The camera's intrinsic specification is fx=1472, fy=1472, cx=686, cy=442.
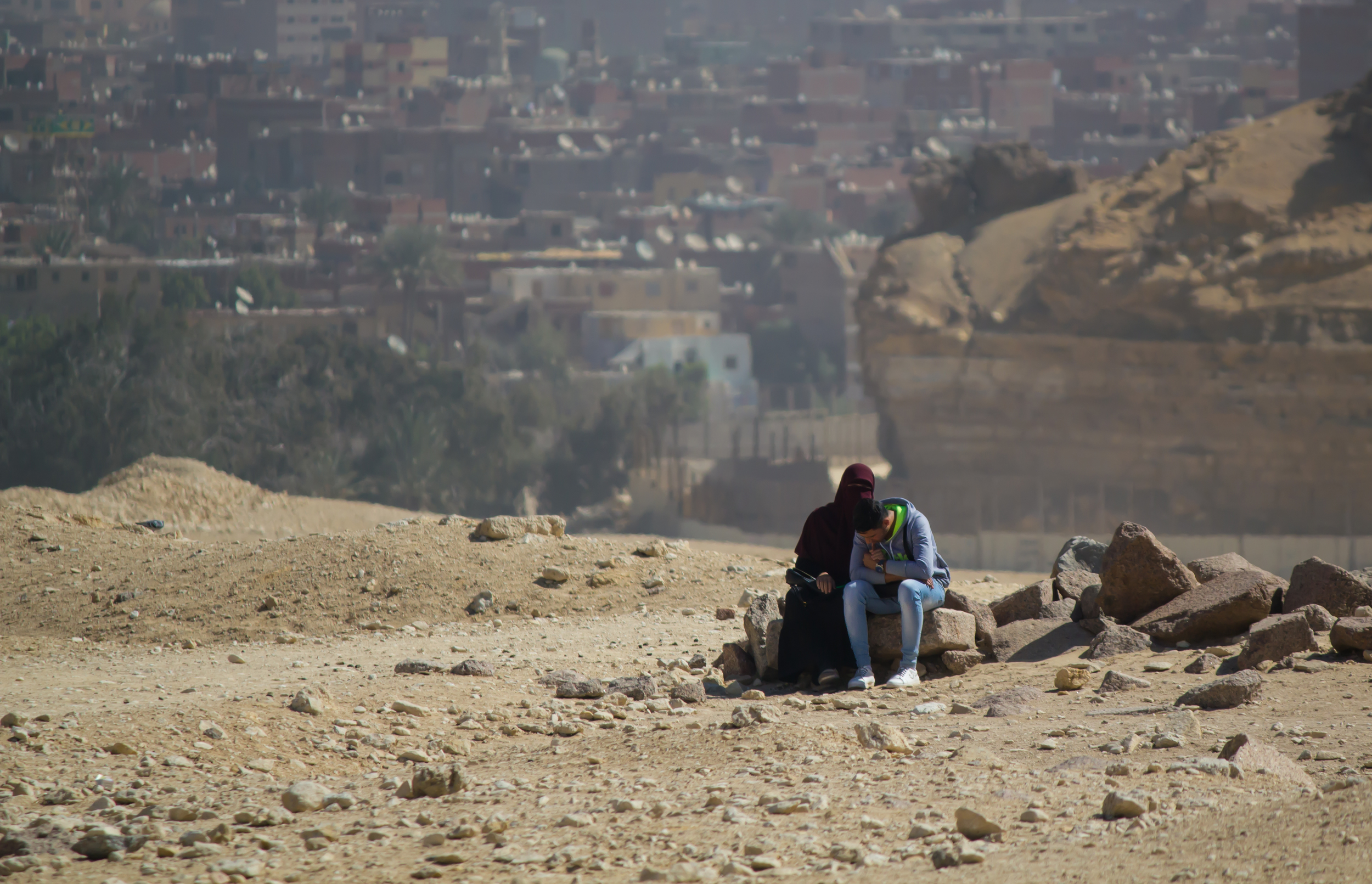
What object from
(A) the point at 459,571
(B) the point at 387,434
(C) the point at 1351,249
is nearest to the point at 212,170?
(B) the point at 387,434

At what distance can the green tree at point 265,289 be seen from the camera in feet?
205

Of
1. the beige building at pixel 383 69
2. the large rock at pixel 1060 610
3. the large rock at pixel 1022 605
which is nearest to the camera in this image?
the large rock at pixel 1060 610

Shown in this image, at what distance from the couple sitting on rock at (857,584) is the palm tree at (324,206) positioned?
8214 cm

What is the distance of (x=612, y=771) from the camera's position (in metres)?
5.00

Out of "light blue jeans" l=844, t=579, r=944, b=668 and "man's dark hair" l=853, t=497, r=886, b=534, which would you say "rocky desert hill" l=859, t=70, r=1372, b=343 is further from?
"man's dark hair" l=853, t=497, r=886, b=534

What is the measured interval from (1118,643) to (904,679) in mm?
1093

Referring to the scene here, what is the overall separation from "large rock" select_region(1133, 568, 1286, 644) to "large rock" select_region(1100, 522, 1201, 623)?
16 centimetres

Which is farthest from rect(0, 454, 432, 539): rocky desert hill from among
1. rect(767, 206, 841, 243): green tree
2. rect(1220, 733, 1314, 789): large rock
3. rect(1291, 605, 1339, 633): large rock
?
rect(767, 206, 841, 243): green tree

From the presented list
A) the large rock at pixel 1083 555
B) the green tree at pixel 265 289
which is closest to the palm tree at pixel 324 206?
the green tree at pixel 265 289

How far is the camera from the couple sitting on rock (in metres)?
6.53

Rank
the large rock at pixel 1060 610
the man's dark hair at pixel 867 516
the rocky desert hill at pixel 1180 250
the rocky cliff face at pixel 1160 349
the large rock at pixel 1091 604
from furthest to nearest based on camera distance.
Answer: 1. the rocky desert hill at pixel 1180 250
2. the rocky cliff face at pixel 1160 349
3. the large rock at pixel 1060 610
4. the large rock at pixel 1091 604
5. the man's dark hair at pixel 867 516

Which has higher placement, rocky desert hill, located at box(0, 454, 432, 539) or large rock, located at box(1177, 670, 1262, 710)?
large rock, located at box(1177, 670, 1262, 710)

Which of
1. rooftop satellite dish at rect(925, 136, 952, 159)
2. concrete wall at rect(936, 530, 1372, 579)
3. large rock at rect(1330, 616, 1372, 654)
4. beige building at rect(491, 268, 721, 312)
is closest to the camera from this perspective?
large rock at rect(1330, 616, 1372, 654)

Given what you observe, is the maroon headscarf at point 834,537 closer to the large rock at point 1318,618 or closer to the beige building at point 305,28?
the large rock at point 1318,618
